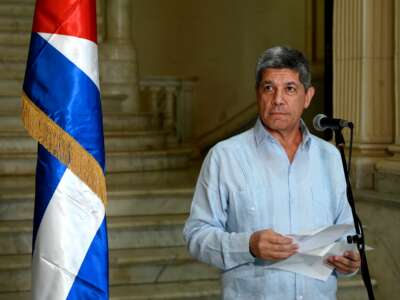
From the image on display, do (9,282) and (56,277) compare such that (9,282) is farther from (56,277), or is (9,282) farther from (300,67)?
(300,67)

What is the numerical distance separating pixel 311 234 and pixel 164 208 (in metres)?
4.34

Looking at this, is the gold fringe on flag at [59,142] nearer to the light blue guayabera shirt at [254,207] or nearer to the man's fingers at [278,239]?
the light blue guayabera shirt at [254,207]

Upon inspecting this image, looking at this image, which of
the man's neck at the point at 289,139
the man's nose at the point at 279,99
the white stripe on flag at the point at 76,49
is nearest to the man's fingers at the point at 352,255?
the man's neck at the point at 289,139

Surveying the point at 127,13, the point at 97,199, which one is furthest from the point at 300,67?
the point at 127,13

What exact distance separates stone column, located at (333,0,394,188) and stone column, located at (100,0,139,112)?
3.37 meters

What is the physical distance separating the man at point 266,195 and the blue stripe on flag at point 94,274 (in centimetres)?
101

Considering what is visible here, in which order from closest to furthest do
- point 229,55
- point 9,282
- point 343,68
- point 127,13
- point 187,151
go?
point 9,282
point 343,68
point 187,151
point 127,13
point 229,55

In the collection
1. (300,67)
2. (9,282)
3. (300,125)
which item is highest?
(300,67)

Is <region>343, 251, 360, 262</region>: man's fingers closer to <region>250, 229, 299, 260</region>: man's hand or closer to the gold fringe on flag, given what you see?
<region>250, 229, 299, 260</region>: man's hand

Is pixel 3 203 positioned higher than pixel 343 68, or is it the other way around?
pixel 343 68

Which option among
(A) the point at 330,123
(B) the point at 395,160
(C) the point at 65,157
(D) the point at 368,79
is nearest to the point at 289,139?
(A) the point at 330,123

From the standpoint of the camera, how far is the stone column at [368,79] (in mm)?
6719

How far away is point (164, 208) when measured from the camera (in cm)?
727

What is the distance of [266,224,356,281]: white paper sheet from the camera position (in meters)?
3.00
